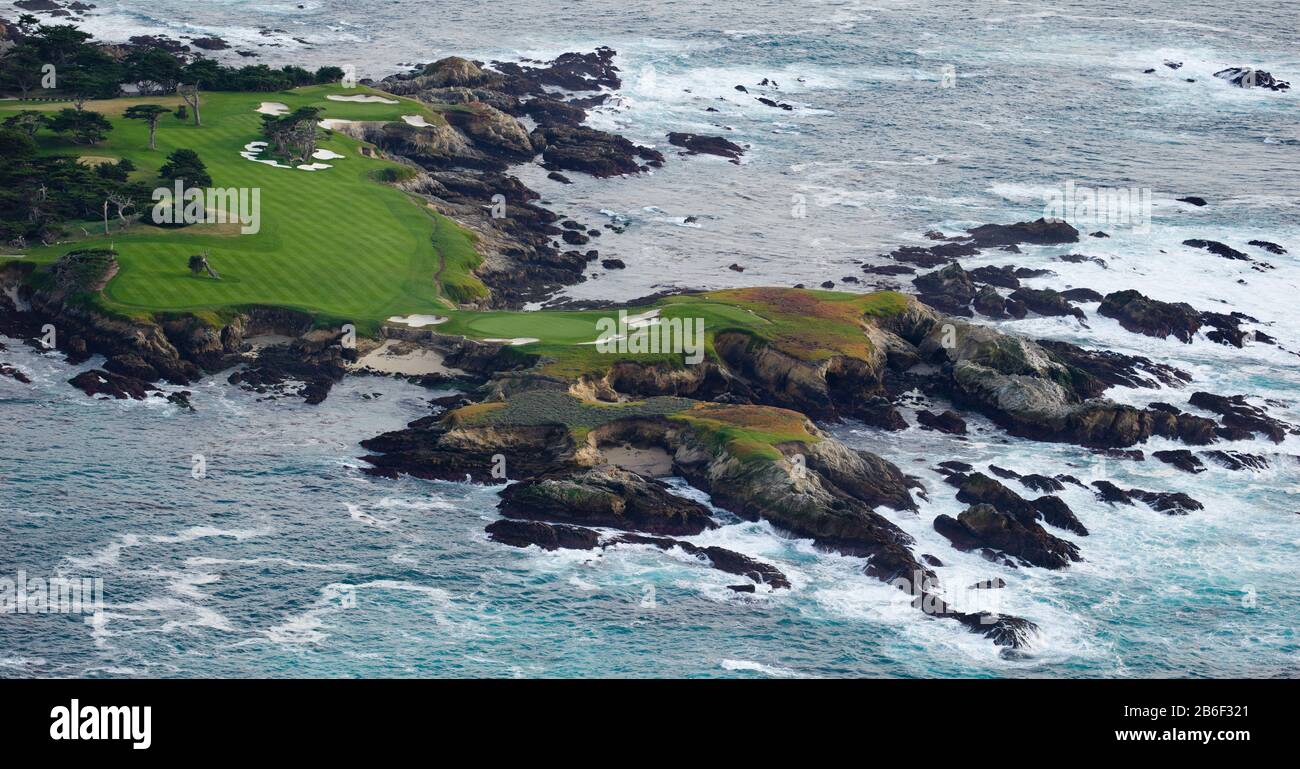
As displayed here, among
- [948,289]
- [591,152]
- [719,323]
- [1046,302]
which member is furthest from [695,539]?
[591,152]

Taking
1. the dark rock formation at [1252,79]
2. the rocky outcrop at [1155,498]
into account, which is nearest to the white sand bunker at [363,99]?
the rocky outcrop at [1155,498]

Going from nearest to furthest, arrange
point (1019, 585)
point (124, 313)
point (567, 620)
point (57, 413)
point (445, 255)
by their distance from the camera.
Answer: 1. point (567, 620)
2. point (1019, 585)
3. point (57, 413)
4. point (124, 313)
5. point (445, 255)

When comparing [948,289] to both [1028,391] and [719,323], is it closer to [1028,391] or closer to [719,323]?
[1028,391]

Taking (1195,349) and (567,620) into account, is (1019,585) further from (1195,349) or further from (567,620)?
(1195,349)

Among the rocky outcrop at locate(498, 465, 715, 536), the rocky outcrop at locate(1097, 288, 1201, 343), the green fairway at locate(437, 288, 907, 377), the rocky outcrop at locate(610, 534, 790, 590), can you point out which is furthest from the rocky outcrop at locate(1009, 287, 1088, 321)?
the rocky outcrop at locate(610, 534, 790, 590)

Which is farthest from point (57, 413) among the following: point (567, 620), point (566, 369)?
point (567, 620)

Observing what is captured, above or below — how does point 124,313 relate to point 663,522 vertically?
above

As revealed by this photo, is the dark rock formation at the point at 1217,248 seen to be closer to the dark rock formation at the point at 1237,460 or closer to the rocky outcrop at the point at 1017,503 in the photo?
the dark rock formation at the point at 1237,460
